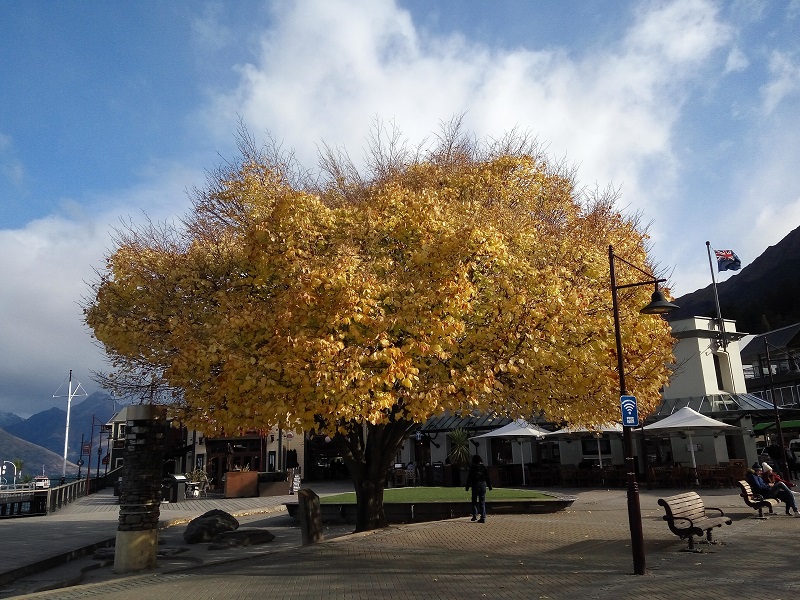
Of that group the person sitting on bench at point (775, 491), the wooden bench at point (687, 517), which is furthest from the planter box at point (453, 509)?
the wooden bench at point (687, 517)

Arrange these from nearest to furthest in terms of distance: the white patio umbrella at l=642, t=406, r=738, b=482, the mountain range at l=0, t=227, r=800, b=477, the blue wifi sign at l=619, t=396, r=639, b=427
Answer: the blue wifi sign at l=619, t=396, r=639, b=427 → the white patio umbrella at l=642, t=406, r=738, b=482 → the mountain range at l=0, t=227, r=800, b=477

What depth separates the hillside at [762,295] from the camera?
93425mm

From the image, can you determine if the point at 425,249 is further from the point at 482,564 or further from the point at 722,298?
the point at 722,298

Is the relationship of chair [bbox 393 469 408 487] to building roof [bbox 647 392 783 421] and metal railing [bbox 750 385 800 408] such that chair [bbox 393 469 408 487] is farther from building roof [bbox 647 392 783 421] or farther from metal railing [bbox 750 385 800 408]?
metal railing [bbox 750 385 800 408]

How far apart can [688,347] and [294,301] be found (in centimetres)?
Answer: 2827

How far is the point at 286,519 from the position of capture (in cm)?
2172

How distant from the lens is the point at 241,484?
1225 inches

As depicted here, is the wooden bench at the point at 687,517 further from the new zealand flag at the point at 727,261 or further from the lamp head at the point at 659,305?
the new zealand flag at the point at 727,261

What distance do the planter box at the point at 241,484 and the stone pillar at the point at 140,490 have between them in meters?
18.5

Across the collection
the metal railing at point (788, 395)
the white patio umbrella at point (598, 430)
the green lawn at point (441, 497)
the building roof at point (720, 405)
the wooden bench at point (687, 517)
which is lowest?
the green lawn at point (441, 497)

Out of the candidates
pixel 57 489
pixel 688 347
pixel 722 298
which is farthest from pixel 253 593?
pixel 722 298

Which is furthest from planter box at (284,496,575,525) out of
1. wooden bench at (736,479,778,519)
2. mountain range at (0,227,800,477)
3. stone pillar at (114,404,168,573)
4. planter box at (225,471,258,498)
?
mountain range at (0,227,800,477)

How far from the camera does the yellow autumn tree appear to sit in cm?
1094

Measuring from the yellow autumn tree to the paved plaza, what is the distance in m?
2.61
